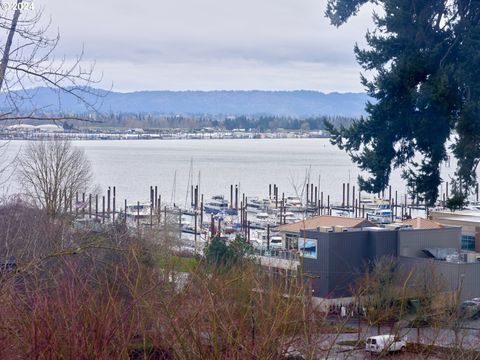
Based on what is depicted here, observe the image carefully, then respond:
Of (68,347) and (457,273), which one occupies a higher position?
(68,347)

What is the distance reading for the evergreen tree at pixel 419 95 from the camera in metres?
8.94

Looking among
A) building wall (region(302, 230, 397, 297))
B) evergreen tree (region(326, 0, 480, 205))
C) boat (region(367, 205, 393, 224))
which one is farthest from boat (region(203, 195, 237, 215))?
evergreen tree (region(326, 0, 480, 205))

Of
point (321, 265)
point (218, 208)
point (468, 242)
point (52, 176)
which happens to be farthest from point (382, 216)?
point (321, 265)

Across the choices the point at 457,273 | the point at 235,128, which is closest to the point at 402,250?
the point at 457,273

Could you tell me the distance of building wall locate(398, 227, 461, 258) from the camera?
22156 millimetres

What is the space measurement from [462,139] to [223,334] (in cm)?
462

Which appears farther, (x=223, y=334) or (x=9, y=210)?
(x=9, y=210)

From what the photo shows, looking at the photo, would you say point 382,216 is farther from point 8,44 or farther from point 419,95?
point 8,44

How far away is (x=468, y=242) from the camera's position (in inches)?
1142

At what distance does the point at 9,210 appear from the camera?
53.1 feet

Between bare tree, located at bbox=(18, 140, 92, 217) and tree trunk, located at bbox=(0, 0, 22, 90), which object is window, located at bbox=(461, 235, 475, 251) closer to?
bare tree, located at bbox=(18, 140, 92, 217)

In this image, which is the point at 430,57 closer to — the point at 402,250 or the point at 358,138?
the point at 358,138

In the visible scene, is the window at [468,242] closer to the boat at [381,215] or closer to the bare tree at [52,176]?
the bare tree at [52,176]

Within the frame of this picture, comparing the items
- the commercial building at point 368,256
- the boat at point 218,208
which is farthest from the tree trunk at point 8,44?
the boat at point 218,208
